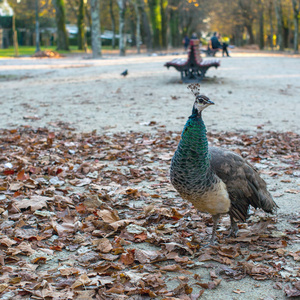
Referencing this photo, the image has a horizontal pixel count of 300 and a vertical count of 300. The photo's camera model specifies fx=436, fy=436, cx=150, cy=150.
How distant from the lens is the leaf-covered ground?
3426mm

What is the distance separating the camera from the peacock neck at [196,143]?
376 centimetres

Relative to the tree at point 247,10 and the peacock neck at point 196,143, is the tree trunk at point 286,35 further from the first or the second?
the peacock neck at point 196,143

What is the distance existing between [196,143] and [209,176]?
316 millimetres

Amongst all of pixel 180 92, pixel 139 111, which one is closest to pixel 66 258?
pixel 139 111

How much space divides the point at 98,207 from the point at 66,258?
119cm

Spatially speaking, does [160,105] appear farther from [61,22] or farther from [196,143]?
[61,22]

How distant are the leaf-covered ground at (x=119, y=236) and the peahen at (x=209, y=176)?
0.41 meters

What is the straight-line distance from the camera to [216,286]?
346cm

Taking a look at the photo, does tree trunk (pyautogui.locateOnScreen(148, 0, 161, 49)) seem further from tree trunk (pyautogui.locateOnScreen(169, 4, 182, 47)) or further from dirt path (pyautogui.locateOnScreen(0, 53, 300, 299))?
dirt path (pyautogui.locateOnScreen(0, 53, 300, 299))

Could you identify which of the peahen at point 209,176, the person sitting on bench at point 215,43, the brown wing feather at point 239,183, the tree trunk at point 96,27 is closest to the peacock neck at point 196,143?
the peahen at point 209,176

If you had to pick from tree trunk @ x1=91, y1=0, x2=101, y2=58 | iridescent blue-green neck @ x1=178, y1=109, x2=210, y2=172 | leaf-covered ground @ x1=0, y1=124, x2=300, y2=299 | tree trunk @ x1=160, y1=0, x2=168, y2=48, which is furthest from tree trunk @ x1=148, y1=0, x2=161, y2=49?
iridescent blue-green neck @ x1=178, y1=109, x2=210, y2=172

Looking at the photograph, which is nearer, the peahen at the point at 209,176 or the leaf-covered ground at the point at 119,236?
the leaf-covered ground at the point at 119,236

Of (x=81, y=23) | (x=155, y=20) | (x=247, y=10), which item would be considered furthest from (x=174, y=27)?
(x=81, y=23)

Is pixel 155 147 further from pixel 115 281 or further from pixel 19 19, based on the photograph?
pixel 19 19
